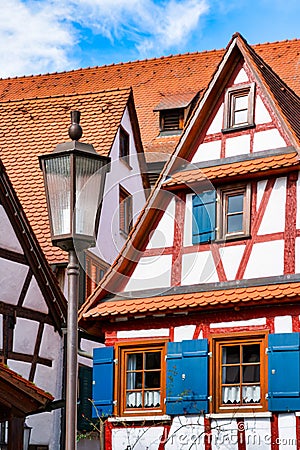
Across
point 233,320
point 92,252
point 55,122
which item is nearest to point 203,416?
point 233,320

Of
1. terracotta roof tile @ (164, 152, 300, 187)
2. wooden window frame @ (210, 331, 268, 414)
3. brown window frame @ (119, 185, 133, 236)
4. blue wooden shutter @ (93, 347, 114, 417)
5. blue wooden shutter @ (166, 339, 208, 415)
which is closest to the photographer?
wooden window frame @ (210, 331, 268, 414)

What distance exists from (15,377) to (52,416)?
17.4 feet

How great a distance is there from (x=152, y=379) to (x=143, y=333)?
735mm

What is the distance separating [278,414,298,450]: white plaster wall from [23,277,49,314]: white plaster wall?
5030mm

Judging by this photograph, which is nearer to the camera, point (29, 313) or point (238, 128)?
point (238, 128)

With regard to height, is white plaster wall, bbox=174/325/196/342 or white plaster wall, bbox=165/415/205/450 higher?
white plaster wall, bbox=174/325/196/342

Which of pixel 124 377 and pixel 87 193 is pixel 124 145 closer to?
pixel 124 377

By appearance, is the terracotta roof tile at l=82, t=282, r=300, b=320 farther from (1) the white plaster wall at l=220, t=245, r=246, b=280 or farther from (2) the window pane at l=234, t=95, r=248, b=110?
(2) the window pane at l=234, t=95, r=248, b=110

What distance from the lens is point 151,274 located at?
55.0 ft

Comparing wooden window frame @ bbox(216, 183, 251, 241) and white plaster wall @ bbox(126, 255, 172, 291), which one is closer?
wooden window frame @ bbox(216, 183, 251, 241)

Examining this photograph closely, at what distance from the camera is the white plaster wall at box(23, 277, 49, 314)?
58.5ft

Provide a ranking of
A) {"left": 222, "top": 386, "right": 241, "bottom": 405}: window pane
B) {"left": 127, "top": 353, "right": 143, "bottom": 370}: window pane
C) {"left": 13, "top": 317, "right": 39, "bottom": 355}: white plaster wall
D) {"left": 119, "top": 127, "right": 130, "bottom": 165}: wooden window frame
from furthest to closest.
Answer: {"left": 119, "top": 127, "right": 130, "bottom": 165}: wooden window frame → {"left": 13, "top": 317, "right": 39, "bottom": 355}: white plaster wall → {"left": 127, "top": 353, "right": 143, "bottom": 370}: window pane → {"left": 222, "top": 386, "right": 241, "bottom": 405}: window pane

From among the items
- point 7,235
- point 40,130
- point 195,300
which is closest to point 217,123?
point 195,300

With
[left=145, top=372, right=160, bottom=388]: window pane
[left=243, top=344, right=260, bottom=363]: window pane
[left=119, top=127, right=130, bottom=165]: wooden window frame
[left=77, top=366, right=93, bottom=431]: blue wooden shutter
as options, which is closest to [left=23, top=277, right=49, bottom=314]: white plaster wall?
[left=77, top=366, right=93, bottom=431]: blue wooden shutter
